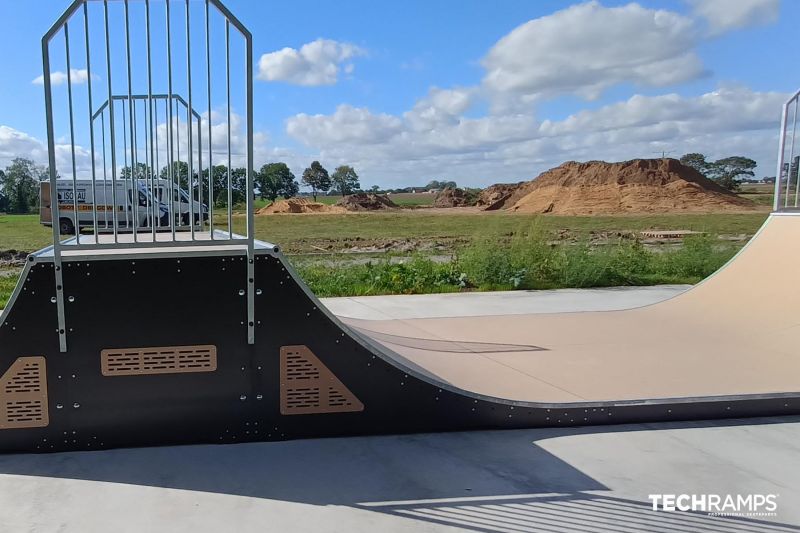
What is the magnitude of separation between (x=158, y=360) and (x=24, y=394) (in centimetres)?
75

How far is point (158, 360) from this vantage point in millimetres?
3645

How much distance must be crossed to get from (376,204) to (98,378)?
183 feet

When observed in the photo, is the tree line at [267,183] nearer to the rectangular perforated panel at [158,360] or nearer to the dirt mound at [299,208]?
the dirt mound at [299,208]

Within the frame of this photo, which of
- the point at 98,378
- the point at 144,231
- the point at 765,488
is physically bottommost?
the point at 765,488

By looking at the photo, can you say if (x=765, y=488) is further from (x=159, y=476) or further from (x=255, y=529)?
(x=159, y=476)

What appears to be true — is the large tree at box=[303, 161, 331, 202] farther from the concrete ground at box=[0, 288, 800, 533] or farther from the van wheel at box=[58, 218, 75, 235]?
the concrete ground at box=[0, 288, 800, 533]

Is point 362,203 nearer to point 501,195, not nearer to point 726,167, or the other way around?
point 501,195

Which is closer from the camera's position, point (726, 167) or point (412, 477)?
point (412, 477)

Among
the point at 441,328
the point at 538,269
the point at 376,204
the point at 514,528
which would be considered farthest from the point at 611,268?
the point at 376,204

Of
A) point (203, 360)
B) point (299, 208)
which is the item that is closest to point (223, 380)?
point (203, 360)

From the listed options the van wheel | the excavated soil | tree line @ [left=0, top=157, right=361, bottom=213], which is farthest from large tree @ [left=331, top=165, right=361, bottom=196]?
the van wheel

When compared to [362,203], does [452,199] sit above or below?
above

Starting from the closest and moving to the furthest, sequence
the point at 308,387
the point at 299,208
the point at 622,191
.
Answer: the point at 308,387
the point at 299,208
the point at 622,191

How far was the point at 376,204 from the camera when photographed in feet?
194
